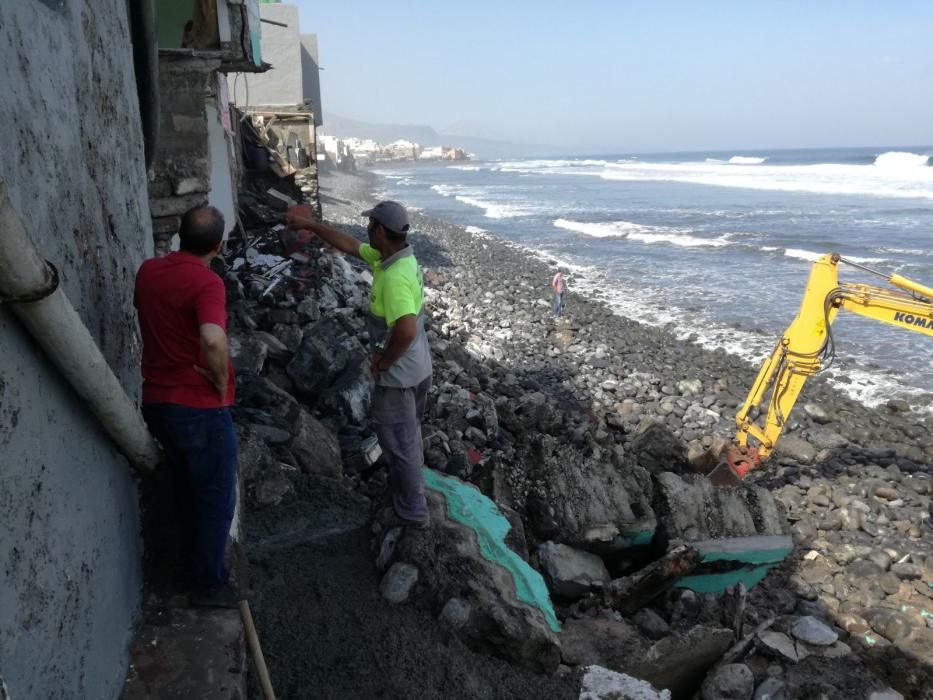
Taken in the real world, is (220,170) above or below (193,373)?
above

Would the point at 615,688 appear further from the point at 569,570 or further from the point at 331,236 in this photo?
the point at 331,236

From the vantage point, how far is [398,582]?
11.3 ft

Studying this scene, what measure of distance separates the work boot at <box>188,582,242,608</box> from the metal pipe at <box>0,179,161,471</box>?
78 cm

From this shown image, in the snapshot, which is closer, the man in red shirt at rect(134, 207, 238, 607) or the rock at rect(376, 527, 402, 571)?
the man in red shirt at rect(134, 207, 238, 607)

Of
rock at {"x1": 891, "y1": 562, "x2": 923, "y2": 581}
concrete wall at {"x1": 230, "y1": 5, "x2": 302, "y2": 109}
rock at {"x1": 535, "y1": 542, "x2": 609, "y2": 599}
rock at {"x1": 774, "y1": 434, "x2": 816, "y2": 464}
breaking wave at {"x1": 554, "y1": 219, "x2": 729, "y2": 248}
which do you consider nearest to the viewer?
rock at {"x1": 535, "y1": 542, "x2": 609, "y2": 599}

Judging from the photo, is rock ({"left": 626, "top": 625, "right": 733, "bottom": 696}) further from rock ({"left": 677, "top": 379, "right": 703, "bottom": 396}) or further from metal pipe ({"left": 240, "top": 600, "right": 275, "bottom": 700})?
rock ({"left": 677, "top": 379, "right": 703, "bottom": 396})

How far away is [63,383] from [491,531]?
7.97ft

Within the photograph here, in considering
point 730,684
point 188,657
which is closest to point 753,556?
point 730,684

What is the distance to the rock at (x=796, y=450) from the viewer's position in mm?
8266

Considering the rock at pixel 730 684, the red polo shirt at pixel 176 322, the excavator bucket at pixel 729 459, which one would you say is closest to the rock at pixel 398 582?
the red polo shirt at pixel 176 322

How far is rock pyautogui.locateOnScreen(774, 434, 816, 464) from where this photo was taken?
325 inches

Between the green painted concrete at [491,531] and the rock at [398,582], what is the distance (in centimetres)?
40

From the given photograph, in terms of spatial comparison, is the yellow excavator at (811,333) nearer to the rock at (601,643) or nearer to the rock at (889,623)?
the rock at (889,623)

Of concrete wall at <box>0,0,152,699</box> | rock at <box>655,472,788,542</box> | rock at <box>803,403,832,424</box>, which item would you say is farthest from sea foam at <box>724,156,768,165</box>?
concrete wall at <box>0,0,152,699</box>
